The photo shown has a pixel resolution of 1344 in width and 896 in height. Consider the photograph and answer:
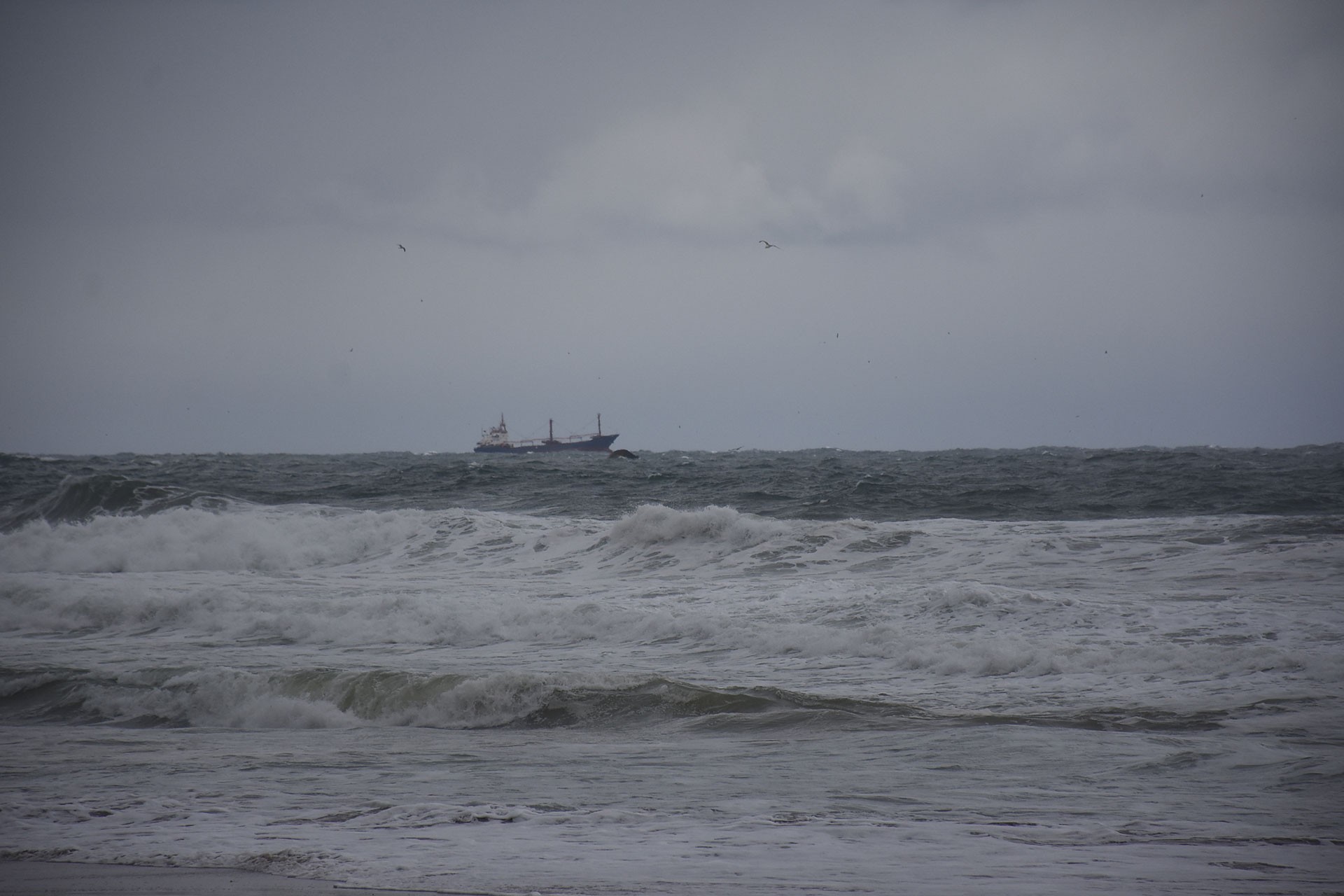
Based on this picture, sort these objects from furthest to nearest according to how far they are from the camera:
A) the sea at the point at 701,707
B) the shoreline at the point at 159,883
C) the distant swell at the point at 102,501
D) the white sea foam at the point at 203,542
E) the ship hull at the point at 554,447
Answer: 1. the ship hull at the point at 554,447
2. the distant swell at the point at 102,501
3. the white sea foam at the point at 203,542
4. the sea at the point at 701,707
5. the shoreline at the point at 159,883

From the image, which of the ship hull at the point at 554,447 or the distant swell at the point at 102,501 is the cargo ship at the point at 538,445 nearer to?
the ship hull at the point at 554,447

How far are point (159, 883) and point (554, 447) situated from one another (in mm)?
134673

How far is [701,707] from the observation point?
812 cm

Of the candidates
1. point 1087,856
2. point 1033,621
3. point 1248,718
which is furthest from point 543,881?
point 1033,621

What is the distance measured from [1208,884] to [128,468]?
46.6 m

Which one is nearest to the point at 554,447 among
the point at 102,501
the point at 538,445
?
the point at 538,445

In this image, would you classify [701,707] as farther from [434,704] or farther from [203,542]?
[203,542]

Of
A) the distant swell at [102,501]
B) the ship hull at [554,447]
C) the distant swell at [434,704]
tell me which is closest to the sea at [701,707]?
the distant swell at [434,704]

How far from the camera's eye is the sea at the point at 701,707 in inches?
175

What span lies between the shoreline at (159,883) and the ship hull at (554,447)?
124995 mm

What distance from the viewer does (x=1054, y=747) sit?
21.1 feet

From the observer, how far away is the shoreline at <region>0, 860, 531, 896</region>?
153 inches

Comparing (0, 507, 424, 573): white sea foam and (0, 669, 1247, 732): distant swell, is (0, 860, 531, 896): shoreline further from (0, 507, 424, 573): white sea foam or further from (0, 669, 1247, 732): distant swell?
(0, 507, 424, 573): white sea foam

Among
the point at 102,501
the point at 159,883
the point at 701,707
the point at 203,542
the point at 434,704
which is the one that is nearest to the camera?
the point at 159,883
